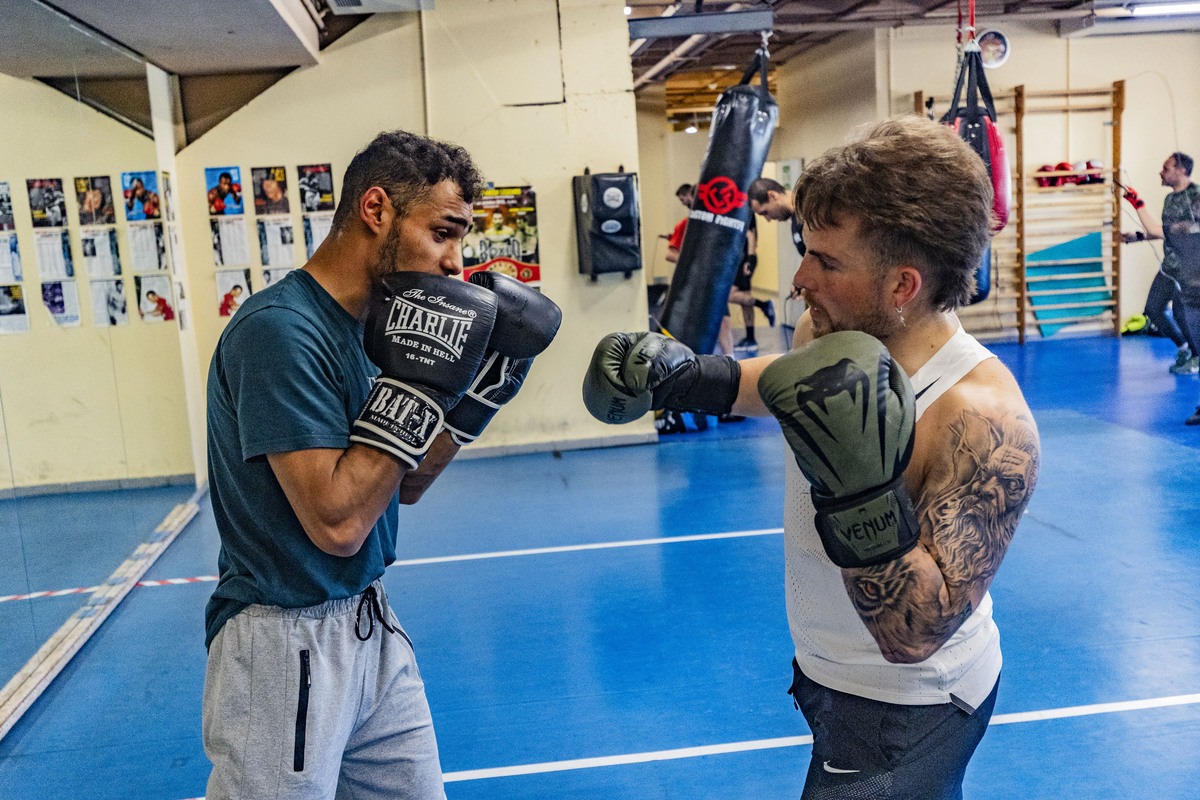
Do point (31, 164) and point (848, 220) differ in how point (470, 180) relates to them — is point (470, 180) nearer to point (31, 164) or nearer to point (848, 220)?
point (848, 220)

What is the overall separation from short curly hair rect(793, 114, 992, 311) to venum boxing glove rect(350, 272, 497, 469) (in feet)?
1.83

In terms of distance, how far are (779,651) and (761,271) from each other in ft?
37.5

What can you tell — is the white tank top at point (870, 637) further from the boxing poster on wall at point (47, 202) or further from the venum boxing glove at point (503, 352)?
the boxing poster on wall at point (47, 202)

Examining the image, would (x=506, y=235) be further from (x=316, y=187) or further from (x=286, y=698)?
(x=286, y=698)

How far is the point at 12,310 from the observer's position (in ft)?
10.1

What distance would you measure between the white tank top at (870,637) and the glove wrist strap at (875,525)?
20 centimetres

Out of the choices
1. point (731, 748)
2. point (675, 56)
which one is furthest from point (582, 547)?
point (675, 56)

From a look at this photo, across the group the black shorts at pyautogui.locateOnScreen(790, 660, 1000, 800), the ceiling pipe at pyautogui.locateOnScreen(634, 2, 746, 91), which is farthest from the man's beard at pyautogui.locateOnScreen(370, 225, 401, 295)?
the ceiling pipe at pyautogui.locateOnScreen(634, 2, 746, 91)

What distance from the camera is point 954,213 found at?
121 cm

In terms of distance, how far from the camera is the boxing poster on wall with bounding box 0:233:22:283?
295 cm

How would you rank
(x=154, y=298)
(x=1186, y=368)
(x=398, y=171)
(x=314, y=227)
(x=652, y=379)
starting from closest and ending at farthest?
1. (x=398, y=171)
2. (x=652, y=379)
3. (x=154, y=298)
4. (x=314, y=227)
5. (x=1186, y=368)

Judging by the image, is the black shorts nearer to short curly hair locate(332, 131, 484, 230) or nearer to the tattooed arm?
the tattooed arm

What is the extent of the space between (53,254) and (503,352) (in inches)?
104

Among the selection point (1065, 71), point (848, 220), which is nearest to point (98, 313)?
point (848, 220)
